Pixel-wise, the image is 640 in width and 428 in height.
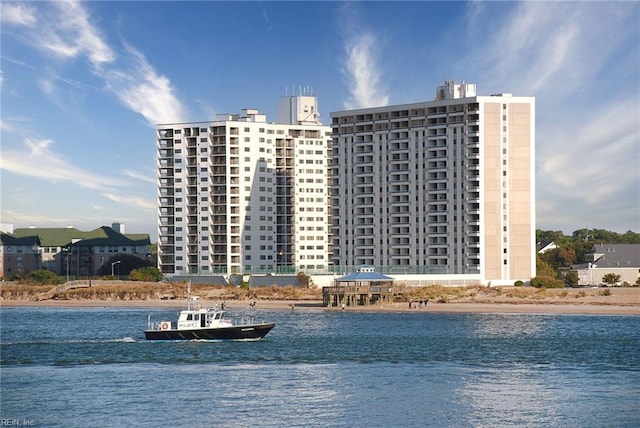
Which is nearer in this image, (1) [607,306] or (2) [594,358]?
(2) [594,358]

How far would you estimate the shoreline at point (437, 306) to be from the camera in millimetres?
152625

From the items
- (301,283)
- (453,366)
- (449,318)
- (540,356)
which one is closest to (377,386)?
(453,366)

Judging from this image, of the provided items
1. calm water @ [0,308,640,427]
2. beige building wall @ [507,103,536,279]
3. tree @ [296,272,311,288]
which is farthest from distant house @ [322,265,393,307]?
beige building wall @ [507,103,536,279]

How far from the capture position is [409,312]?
501 ft

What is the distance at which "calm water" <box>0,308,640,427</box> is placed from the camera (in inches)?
2341

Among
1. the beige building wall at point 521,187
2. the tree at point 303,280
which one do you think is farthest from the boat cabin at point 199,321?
the beige building wall at point 521,187

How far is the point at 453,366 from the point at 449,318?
193 ft

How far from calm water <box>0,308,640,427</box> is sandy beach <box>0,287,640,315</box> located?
2889 cm

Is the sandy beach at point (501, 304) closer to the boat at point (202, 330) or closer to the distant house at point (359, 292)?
the distant house at point (359, 292)

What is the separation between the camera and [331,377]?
248 ft

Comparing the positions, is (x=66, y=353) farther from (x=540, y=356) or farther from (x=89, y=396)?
(x=540, y=356)

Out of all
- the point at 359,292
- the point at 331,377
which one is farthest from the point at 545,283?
the point at 331,377

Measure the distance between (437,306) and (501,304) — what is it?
429 inches

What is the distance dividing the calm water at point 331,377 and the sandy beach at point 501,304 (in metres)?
28.9
